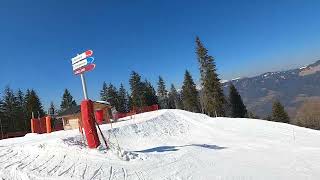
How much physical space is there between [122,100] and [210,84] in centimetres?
4470

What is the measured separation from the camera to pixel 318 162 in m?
20.0

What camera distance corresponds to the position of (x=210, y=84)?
68.7 metres

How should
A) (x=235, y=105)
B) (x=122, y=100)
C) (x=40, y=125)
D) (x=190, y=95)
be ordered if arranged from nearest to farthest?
(x=40, y=125) → (x=235, y=105) → (x=190, y=95) → (x=122, y=100)

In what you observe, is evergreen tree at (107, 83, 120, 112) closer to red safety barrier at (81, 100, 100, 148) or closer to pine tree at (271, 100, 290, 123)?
pine tree at (271, 100, 290, 123)

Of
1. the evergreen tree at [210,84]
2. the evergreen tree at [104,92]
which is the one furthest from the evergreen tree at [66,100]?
the evergreen tree at [210,84]

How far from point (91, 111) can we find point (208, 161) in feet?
24.7

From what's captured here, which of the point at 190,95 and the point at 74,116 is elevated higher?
the point at 190,95

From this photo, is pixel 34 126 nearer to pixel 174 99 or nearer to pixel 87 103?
pixel 87 103

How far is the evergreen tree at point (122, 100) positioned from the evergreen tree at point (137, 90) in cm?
1011

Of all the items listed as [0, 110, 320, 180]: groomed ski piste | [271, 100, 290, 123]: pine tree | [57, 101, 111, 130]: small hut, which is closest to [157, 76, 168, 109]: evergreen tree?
[271, 100, 290, 123]: pine tree

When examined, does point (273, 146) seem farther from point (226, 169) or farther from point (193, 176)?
point (193, 176)

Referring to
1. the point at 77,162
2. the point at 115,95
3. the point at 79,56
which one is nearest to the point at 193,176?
the point at 77,162

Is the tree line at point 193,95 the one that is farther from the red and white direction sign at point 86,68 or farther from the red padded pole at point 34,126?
the red and white direction sign at point 86,68

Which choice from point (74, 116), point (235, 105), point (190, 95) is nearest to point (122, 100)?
point (190, 95)
